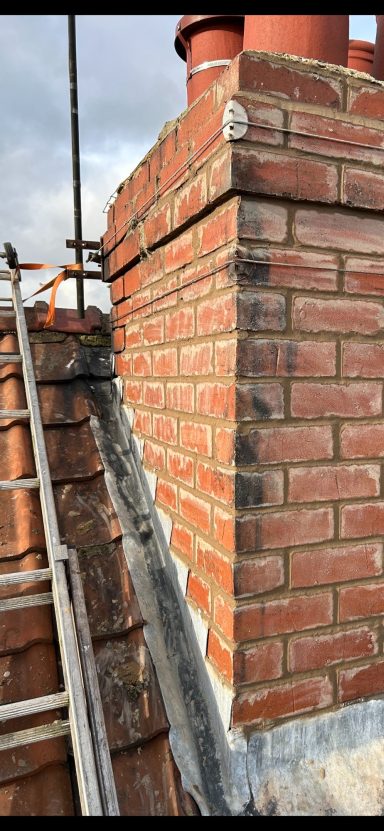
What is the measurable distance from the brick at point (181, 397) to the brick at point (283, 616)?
1.91 feet

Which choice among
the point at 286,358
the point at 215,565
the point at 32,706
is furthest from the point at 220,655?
the point at 286,358

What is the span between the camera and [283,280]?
121 centimetres

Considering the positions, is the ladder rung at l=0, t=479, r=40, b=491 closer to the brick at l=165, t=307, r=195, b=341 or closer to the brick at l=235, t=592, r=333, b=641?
the brick at l=165, t=307, r=195, b=341

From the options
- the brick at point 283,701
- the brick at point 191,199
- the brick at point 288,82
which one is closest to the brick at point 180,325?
the brick at point 191,199

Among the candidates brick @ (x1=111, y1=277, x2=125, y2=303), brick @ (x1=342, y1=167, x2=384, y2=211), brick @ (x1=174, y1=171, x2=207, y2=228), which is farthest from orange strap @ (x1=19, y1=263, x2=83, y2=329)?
brick @ (x1=342, y1=167, x2=384, y2=211)

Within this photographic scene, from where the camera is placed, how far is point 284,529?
4.12ft

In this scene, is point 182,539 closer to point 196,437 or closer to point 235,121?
point 196,437

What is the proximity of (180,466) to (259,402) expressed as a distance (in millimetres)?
468

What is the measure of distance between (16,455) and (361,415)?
1.33m

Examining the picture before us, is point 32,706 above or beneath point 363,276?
beneath

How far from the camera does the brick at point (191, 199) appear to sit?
1298mm

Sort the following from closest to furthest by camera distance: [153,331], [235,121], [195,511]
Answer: [235,121] < [195,511] < [153,331]

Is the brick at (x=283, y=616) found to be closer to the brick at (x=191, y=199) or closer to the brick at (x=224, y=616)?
the brick at (x=224, y=616)

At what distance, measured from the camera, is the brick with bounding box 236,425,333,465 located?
120cm
